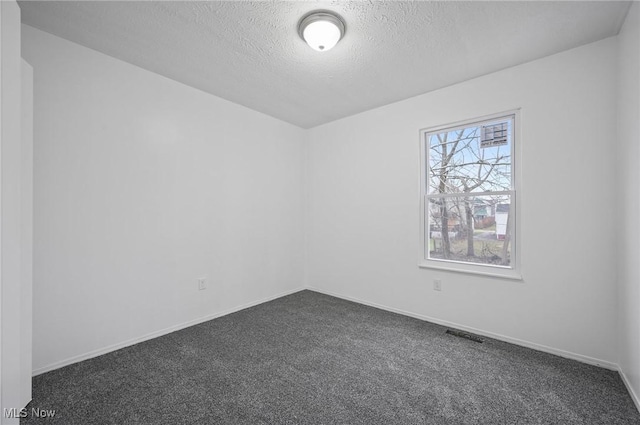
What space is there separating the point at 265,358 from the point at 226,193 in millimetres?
1881

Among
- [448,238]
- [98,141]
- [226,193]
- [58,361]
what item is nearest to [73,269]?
[58,361]

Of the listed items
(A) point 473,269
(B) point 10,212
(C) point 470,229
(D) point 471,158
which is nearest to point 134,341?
(B) point 10,212

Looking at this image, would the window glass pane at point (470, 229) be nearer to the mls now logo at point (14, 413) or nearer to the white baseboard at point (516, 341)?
the white baseboard at point (516, 341)

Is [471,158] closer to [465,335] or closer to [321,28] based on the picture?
[465,335]

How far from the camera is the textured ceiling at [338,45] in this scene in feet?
6.00

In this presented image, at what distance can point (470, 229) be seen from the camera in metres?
2.90

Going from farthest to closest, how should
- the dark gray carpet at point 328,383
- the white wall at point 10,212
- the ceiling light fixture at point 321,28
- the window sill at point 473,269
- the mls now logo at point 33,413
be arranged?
1. the window sill at point 473,269
2. the ceiling light fixture at point 321,28
3. the dark gray carpet at point 328,383
4. the mls now logo at point 33,413
5. the white wall at point 10,212

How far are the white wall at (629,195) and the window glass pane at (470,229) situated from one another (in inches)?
29.7

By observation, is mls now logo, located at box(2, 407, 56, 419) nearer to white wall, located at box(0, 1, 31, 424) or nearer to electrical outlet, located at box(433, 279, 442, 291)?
white wall, located at box(0, 1, 31, 424)

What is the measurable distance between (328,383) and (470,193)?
227 centimetres

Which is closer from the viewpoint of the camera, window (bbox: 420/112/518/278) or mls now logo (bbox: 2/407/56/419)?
mls now logo (bbox: 2/407/56/419)

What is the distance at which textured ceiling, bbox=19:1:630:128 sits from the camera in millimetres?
1828

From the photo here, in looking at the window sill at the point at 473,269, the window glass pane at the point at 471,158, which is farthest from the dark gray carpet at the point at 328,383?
the window glass pane at the point at 471,158

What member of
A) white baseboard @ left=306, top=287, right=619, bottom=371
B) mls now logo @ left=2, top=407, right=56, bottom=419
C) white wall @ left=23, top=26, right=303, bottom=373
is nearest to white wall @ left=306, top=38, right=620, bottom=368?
white baseboard @ left=306, top=287, right=619, bottom=371
